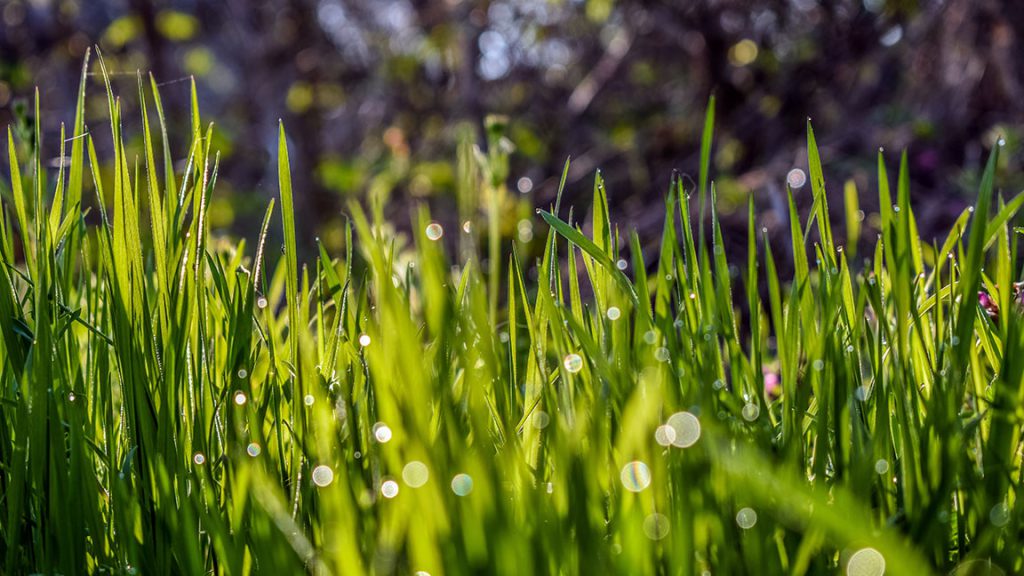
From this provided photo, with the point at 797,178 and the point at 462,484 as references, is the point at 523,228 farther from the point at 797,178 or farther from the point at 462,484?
the point at 462,484

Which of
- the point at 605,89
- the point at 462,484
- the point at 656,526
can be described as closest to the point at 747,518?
the point at 656,526

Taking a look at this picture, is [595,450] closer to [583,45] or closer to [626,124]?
[626,124]

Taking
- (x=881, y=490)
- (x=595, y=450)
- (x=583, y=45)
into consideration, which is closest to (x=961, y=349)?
→ (x=881, y=490)

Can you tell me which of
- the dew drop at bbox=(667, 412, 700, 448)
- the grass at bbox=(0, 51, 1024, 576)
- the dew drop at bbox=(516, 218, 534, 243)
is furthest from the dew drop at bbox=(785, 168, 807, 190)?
the dew drop at bbox=(667, 412, 700, 448)

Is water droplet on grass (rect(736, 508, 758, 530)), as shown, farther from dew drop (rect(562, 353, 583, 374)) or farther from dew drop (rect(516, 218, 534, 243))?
dew drop (rect(516, 218, 534, 243))

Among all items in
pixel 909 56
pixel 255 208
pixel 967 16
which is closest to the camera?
pixel 967 16

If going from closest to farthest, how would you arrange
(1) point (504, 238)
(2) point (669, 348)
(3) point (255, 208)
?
(2) point (669, 348)
(1) point (504, 238)
(3) point (255, 208)
